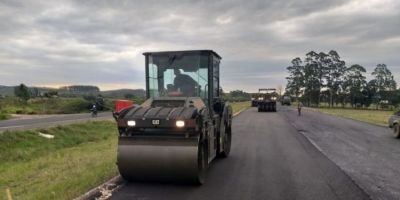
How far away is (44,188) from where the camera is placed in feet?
29.5

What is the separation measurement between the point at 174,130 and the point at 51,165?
542 centimetres

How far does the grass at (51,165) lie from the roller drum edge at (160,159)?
87cm

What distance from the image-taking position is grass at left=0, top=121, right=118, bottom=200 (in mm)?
8812

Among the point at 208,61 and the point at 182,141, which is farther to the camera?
the point at 208,61

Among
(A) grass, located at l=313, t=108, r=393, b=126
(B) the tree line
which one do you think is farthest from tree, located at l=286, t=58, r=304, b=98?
(A) grass, located at l=313, t=108, r=393, b=126

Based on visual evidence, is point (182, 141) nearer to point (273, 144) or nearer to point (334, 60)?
point (273, 144)

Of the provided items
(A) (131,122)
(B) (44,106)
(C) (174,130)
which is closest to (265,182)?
(C) (174,130)

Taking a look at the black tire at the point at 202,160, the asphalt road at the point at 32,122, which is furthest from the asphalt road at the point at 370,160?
the asphalt road at the point at 32,122

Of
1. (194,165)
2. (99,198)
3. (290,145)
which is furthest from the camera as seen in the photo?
(290,145)

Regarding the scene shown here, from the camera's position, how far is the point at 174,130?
870 centimetres

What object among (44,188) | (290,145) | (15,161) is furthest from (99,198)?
(290,145)

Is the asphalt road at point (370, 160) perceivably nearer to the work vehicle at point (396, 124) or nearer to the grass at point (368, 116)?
the work vehicle at point (396, 124)

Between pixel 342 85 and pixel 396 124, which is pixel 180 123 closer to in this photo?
pixel 396 124

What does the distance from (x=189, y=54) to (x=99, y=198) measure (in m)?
4.22
